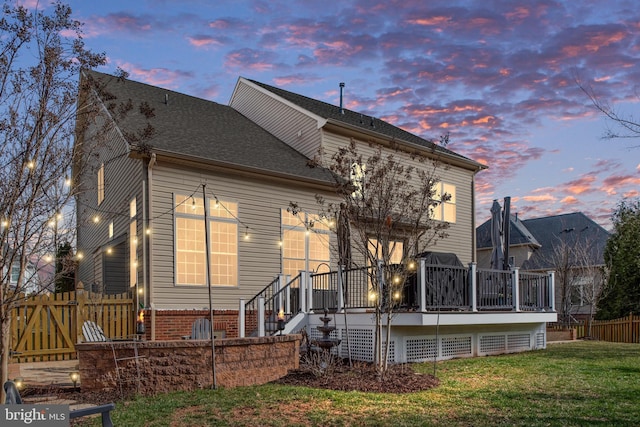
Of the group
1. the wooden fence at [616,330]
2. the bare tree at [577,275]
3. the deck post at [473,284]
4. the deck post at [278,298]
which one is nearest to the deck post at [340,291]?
the deck post at [278,298]

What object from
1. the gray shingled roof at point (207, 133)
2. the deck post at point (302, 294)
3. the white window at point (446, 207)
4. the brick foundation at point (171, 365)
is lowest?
the brick foundation at point (171, 365)

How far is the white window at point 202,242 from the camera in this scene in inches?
561

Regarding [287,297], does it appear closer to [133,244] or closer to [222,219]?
[222,219]

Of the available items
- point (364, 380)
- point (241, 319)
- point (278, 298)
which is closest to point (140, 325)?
point (241, 319)

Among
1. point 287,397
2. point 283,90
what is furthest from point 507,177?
point 287,397

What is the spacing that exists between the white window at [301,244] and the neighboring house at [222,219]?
0.03 metres

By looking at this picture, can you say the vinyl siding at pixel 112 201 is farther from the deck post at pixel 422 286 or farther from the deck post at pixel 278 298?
the deck post at pixel 422 286

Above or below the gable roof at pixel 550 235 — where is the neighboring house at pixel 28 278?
below

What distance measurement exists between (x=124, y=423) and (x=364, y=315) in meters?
6.23

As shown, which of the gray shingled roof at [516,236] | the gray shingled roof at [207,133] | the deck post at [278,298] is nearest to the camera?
the deck post at [278,298]

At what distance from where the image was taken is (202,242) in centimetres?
1464

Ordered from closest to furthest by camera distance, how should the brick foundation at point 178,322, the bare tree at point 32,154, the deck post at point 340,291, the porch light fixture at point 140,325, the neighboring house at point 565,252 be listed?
the bare tree at point 32,154 < the porch light fixture at point 140,325 < the deck post at point 340,291 < the brick foundation at point 178,322 < the neighboring house at point 565,252

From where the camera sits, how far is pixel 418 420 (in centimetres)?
664

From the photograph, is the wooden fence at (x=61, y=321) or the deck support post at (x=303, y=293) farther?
the deck support post at (x=303, y=293)
